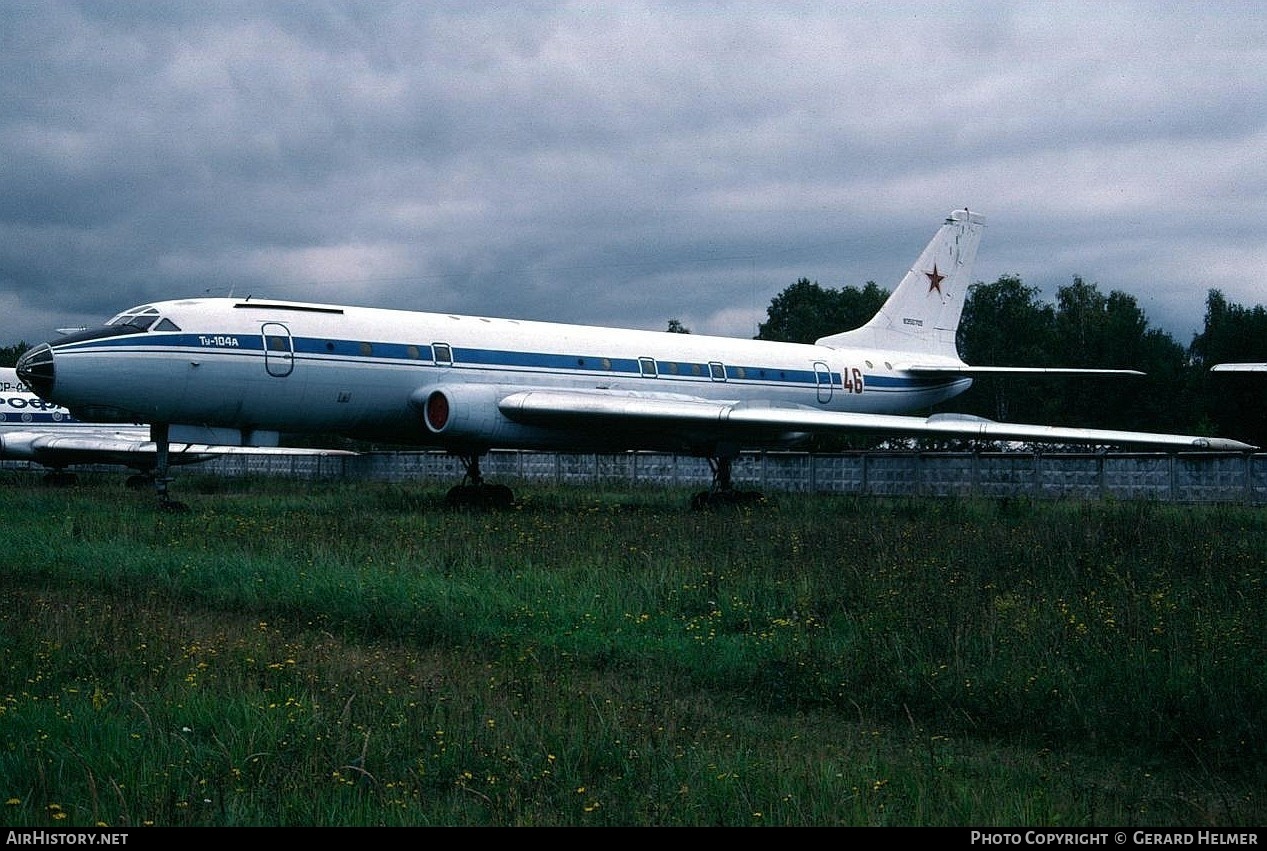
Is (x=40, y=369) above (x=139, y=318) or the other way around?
the other way around

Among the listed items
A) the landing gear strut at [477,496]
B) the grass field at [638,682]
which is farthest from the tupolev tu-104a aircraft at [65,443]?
the grass field at [638,682]

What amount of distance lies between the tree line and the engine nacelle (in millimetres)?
34408

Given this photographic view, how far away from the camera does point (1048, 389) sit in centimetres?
6247

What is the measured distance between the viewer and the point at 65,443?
29938mm

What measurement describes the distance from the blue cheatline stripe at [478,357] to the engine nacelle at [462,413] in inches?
23.8

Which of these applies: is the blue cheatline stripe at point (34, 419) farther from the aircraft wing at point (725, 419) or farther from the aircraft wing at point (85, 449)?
the aircraft wing at point (725, 419)

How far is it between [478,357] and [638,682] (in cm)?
1290

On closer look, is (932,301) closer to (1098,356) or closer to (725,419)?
(725,419)

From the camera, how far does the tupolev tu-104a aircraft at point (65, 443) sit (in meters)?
29.8

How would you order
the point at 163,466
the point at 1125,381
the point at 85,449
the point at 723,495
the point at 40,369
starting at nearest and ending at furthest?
the point at 40,369, the point at 163,466, the point at 723,495, the point at 85,449, the point at 1125,381

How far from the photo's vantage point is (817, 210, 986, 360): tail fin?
88.2 feet

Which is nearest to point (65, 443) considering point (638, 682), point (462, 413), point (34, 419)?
point (34, 419)
